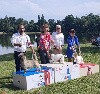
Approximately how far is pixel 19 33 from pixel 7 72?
3525 millimetres

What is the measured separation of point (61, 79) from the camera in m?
12.3

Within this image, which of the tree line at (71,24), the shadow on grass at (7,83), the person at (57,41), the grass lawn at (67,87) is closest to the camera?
the grass lawn at (67,87)

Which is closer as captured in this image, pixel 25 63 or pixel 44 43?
pixel 25 63

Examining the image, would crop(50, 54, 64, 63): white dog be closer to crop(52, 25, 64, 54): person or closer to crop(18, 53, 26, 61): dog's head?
crop(52, 25, 64, 54): person

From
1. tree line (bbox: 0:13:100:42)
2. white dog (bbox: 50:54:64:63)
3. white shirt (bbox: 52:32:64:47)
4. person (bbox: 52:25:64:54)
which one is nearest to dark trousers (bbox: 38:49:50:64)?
white dog (bbox: 50:54:64:63)

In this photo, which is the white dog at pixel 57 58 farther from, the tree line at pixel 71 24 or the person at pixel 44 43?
the tree line at pixel 71 24

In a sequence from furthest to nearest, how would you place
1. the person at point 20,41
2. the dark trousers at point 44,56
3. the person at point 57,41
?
the person at point 57,41, the dark trousers at point 44,56, the person at point 20,41

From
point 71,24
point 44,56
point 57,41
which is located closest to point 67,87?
point 44,56

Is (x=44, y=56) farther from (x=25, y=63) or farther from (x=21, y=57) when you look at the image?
(x=21, y=57)

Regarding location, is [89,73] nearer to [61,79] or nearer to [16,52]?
[61,79]

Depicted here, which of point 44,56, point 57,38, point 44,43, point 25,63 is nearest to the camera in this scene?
point 25,63

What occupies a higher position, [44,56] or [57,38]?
[57,38]

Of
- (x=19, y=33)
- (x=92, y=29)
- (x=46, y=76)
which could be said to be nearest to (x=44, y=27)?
(x=19, y=33)

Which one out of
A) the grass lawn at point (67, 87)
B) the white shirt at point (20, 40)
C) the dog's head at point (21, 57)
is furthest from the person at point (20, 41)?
the grass lawn at point (67, 87)
